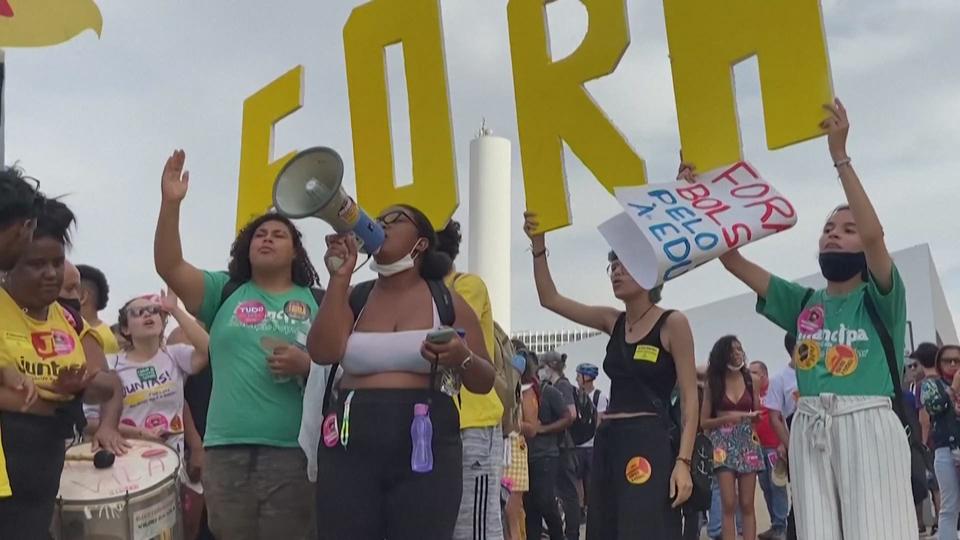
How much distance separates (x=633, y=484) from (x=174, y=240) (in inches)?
88.9

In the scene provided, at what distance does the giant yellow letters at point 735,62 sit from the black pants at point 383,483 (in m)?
2.28

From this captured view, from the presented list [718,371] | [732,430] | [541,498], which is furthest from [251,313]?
[541,498]

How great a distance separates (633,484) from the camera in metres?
4.45

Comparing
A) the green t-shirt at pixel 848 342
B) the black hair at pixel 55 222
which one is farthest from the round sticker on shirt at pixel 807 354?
the black hair at pixel 55 222

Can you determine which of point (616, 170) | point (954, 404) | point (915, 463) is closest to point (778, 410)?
point (954, 404)

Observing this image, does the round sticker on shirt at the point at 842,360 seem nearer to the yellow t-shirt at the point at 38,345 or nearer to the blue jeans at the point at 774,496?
the yellow t-shirt at the point at 38,345

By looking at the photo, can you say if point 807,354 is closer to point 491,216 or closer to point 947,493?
point 947,493

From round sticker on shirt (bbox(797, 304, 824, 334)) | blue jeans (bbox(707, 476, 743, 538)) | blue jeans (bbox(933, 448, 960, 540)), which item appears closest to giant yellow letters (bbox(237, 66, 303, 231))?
round sticker on shirt (bbox(797, 304, 824, 334))

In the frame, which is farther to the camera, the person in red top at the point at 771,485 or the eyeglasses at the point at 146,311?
the person in red top at the point at 771,485

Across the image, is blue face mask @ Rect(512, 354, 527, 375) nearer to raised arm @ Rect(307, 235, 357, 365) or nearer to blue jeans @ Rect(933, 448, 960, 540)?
raised arm @ Rect(307, 235, 357, 365)

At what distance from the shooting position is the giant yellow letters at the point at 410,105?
600 centimetres

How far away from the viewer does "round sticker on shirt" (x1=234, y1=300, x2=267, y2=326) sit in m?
4.20

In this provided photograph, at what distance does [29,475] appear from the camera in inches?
131

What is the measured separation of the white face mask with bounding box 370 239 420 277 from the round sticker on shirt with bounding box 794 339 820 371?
1.72 metres
